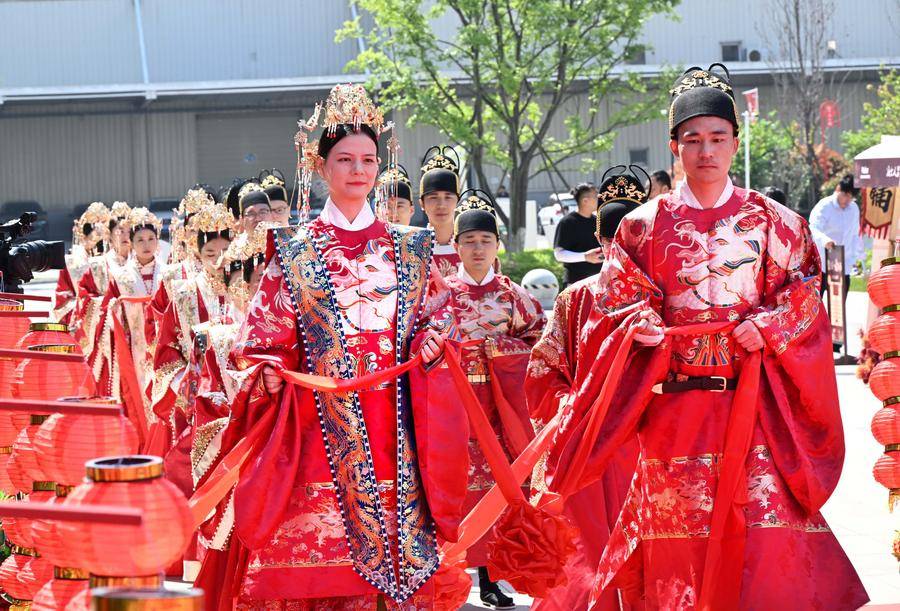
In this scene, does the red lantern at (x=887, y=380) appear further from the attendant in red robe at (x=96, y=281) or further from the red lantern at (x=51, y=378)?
the attendant in red robe at (x=96, y=281)

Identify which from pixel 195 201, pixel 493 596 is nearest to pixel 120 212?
pixel 195 201

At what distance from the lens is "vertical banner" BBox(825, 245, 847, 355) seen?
43.4 feet

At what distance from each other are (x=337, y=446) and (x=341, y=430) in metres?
0.06

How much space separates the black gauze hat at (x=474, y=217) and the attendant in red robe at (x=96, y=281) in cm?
417

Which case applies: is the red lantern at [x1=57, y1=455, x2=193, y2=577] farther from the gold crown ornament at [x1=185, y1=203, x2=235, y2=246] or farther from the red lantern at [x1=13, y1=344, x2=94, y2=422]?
the gold crown ornament at [x1=185, y1=203, x2=235, y2=246]

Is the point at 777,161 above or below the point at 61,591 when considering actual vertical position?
above

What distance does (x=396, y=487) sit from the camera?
4.78 metres

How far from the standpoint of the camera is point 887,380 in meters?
5.62

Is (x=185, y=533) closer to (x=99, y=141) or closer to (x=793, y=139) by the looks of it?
(x=793, y=139)

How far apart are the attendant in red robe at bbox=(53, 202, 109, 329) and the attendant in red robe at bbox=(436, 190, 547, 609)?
503 centimetres

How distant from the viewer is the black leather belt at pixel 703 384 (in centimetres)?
481

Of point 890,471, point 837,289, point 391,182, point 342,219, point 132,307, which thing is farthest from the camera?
point 837,289

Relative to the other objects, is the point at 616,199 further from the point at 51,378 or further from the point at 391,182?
the point at 51,378

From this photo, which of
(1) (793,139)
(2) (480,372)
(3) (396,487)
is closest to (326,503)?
(3) (396,487)
